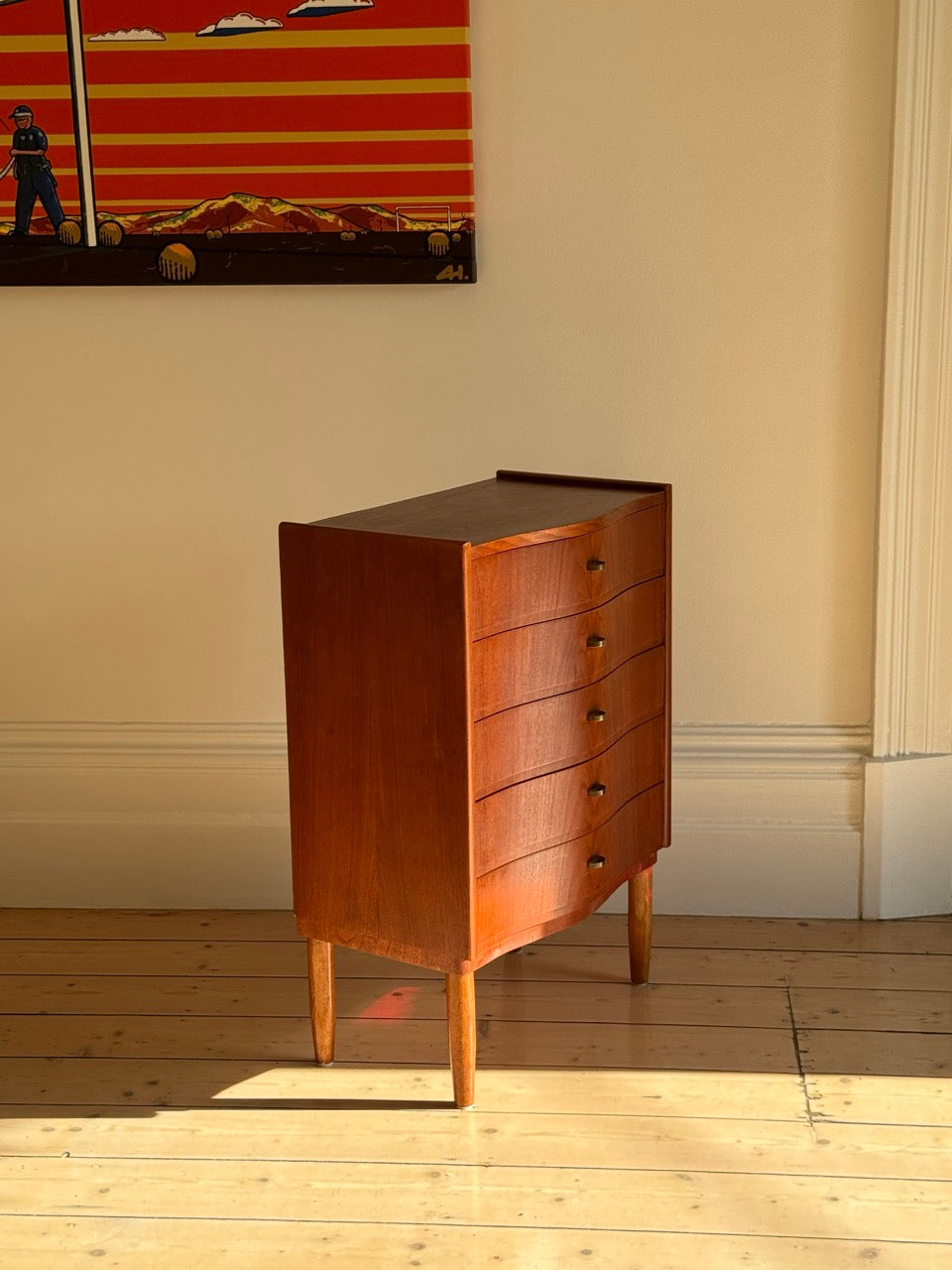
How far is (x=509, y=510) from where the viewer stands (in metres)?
2.39

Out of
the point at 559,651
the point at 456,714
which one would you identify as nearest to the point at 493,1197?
the point at 456,714

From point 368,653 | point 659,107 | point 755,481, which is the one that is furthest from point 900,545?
point 368,653

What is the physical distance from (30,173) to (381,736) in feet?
4.84

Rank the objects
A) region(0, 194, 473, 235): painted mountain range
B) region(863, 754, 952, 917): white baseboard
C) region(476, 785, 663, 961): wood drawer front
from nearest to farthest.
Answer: region(476, 785, 663, 961): wood drawer front
region(0, 194, 473, 235): painted mountain range
region(863, 754, 952, 917): white baseboard

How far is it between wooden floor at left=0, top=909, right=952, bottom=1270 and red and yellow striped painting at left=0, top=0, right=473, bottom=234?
59.4 inches

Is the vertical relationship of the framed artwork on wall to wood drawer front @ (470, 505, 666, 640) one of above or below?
above

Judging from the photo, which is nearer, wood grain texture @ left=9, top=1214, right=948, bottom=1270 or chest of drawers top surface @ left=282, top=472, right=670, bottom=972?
wood grain texture @ left=9, top=1214, right=948, bottom=1270

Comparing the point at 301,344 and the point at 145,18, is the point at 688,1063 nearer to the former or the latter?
the point at 301,344

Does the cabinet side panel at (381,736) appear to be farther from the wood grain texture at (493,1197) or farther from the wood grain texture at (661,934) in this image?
the wood grain texture at (661,934)

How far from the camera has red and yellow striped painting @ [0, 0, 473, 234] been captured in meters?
2.76

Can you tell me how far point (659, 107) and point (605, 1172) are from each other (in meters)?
1.95

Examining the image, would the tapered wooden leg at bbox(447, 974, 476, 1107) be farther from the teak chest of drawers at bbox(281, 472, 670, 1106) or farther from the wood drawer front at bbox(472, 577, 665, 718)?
the wood drawer front at bbox(472, 577, 665, 718)

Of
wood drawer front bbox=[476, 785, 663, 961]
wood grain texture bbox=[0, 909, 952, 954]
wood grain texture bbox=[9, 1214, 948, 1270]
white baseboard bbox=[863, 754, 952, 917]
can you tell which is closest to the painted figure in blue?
wood grain texture bbox=[0, 909, 952, 954]

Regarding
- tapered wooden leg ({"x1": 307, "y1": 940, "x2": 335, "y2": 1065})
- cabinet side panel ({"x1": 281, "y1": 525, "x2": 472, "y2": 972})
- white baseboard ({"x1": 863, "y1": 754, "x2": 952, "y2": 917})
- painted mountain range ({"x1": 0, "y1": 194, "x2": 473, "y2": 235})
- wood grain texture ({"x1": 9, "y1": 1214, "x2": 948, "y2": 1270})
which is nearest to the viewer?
wood grain texture ({"x1": 9, "y1": 1214, "x2": 948, "y2": 1270})
